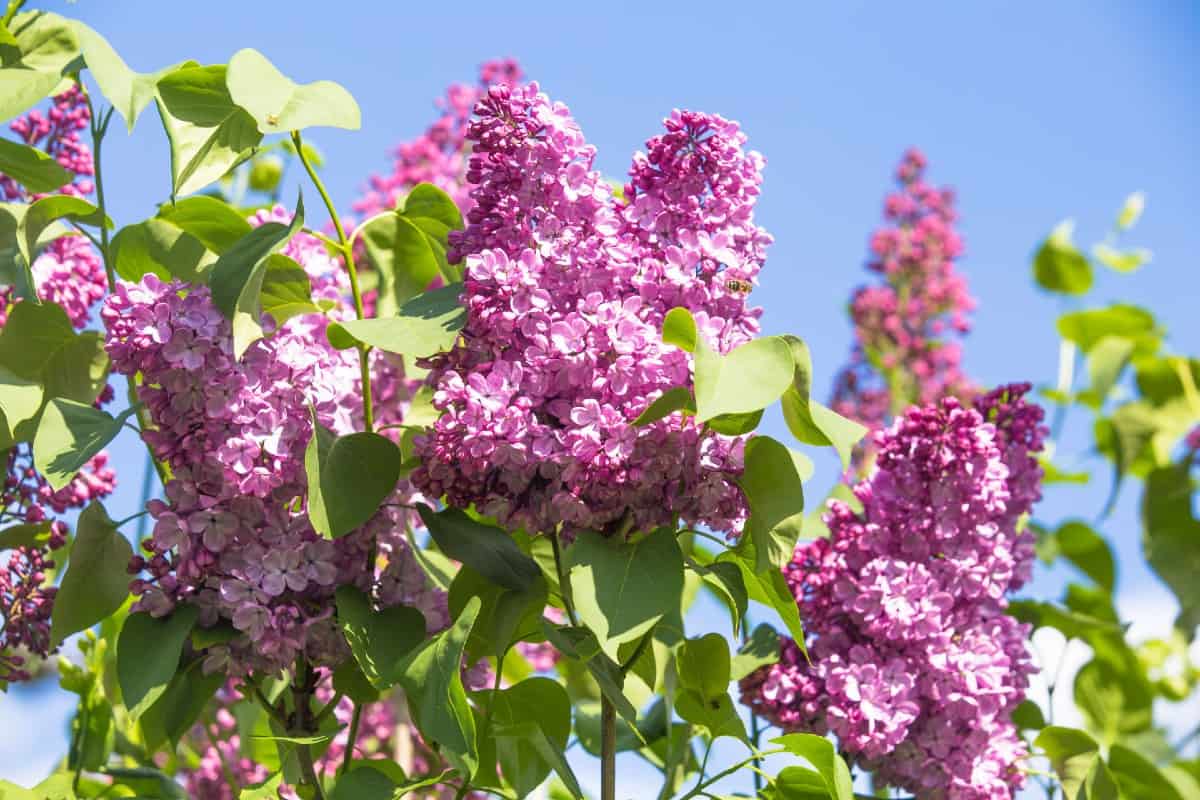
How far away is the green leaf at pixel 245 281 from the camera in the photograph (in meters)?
1.02

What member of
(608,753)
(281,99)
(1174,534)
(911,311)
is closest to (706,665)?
(608,753)

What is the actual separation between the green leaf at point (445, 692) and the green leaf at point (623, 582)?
8cm

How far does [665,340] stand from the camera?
101 centimetres

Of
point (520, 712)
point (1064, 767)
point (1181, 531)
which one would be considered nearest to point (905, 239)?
point (1181, 531)

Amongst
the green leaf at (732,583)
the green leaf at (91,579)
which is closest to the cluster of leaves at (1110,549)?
the green leaf at (732,583)

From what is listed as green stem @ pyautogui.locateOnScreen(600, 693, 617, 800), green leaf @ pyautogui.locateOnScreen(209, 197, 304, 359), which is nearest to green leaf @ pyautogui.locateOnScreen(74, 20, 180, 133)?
green leaf @ pyautogui.locateOnScreen(209, 197, 304, 359)

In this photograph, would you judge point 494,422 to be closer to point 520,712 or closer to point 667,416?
point 667,416

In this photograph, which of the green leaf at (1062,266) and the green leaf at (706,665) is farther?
the green leaf at (1062,266)

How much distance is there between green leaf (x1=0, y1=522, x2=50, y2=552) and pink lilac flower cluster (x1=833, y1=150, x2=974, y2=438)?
170cm

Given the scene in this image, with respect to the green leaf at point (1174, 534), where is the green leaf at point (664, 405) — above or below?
below

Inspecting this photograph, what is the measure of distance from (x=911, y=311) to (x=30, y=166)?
2121 mm

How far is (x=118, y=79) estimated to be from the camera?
3.52ft

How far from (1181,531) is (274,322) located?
131cm

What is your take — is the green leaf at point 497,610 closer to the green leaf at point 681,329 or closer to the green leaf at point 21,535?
the green leaf at point 681,329
